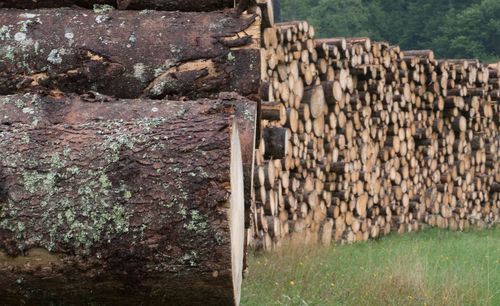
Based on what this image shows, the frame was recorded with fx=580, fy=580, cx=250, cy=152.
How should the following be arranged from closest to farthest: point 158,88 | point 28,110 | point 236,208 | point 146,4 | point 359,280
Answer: point 236,208
point 28,110
point 158,88
point 146,4
point 359,280

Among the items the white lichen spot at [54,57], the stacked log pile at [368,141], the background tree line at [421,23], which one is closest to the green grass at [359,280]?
the stacked log pile at [368,141]

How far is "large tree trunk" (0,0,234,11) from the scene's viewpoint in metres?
2.94

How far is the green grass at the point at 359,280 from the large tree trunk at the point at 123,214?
178cm

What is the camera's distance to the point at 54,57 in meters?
2.72

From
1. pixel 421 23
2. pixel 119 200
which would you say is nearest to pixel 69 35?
pixel 119 200

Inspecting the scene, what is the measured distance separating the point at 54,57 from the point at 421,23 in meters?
22.7

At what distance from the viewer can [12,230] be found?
199cm

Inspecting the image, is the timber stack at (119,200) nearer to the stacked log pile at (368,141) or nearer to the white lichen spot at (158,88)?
the white lichen spot at (158,88)

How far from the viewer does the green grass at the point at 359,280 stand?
13.0ft

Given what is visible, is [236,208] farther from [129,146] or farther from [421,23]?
[421,23]

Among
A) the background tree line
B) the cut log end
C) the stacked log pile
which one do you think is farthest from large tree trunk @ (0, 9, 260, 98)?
the background tree line

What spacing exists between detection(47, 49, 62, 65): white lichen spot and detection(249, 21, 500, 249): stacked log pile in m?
1.40

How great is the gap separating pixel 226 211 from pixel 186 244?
175 millimetres

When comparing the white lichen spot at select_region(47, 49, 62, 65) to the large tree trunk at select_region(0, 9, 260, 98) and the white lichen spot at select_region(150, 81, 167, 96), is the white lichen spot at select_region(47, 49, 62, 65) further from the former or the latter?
the white lichen spot at select_region(150, 81, 167, 96)
